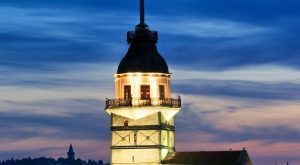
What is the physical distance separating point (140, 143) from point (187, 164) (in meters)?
5.54

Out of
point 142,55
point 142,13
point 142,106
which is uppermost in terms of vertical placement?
point 142,13

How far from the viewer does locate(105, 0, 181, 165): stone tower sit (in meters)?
148

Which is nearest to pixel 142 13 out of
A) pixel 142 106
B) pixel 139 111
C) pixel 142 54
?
pixel 142 54

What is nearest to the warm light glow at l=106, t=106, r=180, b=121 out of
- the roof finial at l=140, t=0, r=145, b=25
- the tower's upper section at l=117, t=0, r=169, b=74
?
the tower's upper section at l=117, t=0, r=169, b=74

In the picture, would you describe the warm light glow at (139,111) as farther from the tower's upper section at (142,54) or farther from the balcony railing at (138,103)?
the tower's upper section at (142,54)

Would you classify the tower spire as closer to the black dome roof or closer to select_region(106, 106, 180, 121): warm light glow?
the black dome roof

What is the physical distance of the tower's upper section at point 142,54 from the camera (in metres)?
149

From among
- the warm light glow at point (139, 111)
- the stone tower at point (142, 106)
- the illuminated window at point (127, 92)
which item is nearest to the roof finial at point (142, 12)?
the stone tower at point (142, 106)

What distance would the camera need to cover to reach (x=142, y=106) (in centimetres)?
14788

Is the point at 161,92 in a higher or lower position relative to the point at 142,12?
lower

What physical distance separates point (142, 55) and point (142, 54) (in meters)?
0.11

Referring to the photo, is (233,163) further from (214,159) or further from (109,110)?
(109,110)

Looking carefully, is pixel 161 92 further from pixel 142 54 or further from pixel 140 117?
pixel 142 54

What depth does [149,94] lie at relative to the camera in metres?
149
